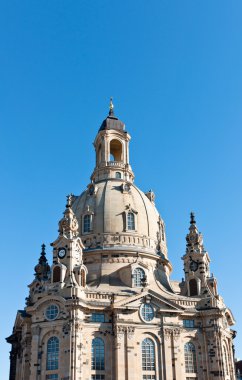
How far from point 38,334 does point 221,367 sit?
71.7 feet

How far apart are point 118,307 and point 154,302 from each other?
467 centimetres

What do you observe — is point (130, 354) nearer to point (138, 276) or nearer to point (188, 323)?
point (188, 323)

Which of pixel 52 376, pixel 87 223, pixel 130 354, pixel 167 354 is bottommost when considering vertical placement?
pixel 52 376

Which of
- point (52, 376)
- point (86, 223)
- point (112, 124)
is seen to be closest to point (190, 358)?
point (52, 376)

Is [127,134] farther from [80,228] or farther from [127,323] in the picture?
[127,323]

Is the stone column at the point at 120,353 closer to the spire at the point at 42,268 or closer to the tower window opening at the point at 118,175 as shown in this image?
the spire at the point at 42,268

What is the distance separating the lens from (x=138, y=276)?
214 feet

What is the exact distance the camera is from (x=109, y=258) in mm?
67812

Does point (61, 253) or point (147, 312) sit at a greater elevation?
point (61, 253)

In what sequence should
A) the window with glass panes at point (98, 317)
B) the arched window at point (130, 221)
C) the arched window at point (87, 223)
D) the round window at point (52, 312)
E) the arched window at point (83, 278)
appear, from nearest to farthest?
the round window at point (52, 312) → the window with glass panes at point (98, 317) → the arched window at point (83, 278) → the arched window at point (130, 221) → the arched window at point (87, 223)

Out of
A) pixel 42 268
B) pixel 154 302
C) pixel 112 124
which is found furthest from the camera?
pixel 112 124

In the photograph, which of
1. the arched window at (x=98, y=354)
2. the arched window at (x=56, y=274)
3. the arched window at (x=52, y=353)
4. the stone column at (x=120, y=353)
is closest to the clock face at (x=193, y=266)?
the stone column at (x=120, y=353)

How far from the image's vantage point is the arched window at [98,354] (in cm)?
5725

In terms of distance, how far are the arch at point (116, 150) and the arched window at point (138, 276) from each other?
23.4 meters
